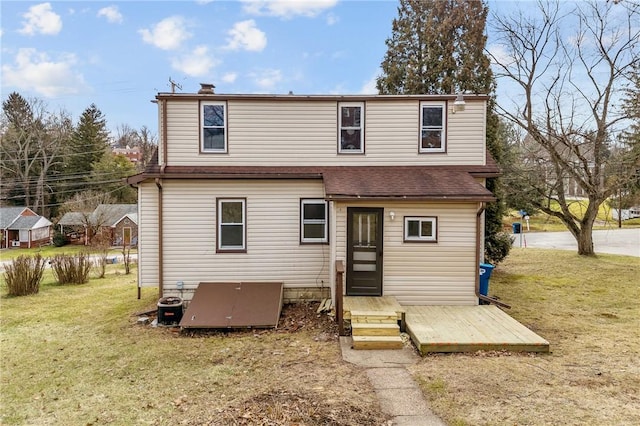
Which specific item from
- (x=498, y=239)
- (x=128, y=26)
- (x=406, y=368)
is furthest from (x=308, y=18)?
(x=406, y=368)

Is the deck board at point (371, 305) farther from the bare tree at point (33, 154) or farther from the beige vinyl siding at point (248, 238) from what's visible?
the bare tree at point (33, 154)

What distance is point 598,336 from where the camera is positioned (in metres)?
7.36

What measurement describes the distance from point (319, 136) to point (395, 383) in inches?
260

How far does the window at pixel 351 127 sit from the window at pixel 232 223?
10.2 ft

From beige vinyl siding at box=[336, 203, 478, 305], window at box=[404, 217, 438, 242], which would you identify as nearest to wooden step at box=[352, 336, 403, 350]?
beige vinyl siding at box=[336, 203, 478, 305]

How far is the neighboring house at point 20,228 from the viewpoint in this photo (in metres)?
37.4

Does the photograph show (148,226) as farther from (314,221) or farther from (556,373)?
(556,373)

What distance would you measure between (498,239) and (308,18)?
1157cm

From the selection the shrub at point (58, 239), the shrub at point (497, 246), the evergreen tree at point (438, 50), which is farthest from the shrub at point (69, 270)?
the shrub at point (58, 239)

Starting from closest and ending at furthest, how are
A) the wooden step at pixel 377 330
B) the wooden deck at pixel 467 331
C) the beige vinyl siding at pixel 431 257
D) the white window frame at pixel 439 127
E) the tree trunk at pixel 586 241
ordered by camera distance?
the wooden deck at pixel 467 331, the wooden step at pixel 377 330, the beige vinyl siding at pixel 431 257, the white window frame at pixel 439 127, the tree trunk at pixel 586 241

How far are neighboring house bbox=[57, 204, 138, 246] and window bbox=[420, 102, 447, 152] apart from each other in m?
31.0

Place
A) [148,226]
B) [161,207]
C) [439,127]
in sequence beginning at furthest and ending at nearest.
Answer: [439,127], [148,226], [161,207]

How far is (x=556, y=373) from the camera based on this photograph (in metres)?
5.60

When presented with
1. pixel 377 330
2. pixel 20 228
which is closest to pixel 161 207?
pixel 377 330
